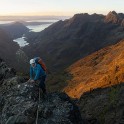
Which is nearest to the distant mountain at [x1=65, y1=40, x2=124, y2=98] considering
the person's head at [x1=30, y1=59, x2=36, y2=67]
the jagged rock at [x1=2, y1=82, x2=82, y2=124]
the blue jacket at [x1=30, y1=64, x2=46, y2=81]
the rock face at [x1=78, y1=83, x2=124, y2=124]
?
the rock face at [x1=78, y1=83, x2=124, y2=124]

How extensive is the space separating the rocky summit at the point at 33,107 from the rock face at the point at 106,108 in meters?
7.16

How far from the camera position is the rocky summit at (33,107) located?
17.5m

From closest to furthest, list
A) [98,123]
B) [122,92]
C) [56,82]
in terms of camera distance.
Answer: [98,123], [122,92], [56,82]

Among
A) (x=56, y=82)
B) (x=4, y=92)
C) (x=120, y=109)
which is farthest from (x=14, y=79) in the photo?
(x=56, y=82)

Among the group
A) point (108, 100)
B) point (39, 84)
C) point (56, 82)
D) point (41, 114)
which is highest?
point (39, 84)

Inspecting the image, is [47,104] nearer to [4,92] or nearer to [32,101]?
[32,101]

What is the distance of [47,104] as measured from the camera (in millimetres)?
18203

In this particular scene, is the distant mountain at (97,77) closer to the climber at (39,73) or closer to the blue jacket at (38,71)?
the climber at (39,73)

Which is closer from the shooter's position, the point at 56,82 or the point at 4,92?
the point at 4,92

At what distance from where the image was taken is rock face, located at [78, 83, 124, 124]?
1019 inches

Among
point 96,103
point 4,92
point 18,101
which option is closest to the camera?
point 18,101

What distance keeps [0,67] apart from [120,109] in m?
12.0

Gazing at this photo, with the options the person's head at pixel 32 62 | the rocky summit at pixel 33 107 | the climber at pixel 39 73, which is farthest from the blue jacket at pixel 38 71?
the rocky summit at pixel 33 107

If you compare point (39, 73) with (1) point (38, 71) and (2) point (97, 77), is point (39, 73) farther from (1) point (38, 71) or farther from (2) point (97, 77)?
(2) point (97, 77)
